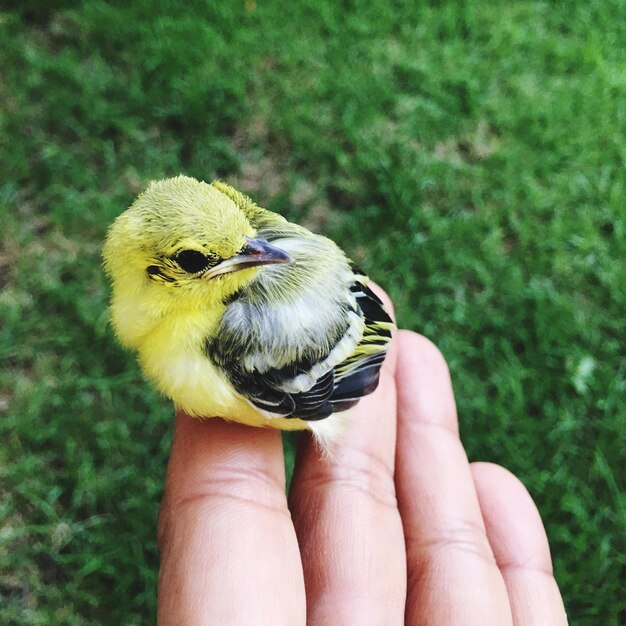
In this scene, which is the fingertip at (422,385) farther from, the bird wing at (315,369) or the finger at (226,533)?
the finger at (226,533)

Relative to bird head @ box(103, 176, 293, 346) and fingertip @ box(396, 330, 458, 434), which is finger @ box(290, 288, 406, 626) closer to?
fingertip @ box(396, 330, 458, 434)

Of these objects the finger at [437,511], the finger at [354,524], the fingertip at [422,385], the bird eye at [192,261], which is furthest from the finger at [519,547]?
the bird eye at [192,261]

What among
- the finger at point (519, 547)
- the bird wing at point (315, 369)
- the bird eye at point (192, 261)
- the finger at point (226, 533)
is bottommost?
the finger at point (519, 547)

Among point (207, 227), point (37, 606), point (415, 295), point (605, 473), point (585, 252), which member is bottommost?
point (37, 606)

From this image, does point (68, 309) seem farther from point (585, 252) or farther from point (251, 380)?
point (585, 252)

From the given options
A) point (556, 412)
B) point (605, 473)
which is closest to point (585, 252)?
point (556, 412)

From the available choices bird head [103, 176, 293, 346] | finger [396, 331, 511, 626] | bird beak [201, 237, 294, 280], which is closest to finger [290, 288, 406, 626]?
finger [396, 331, 511, 626]
